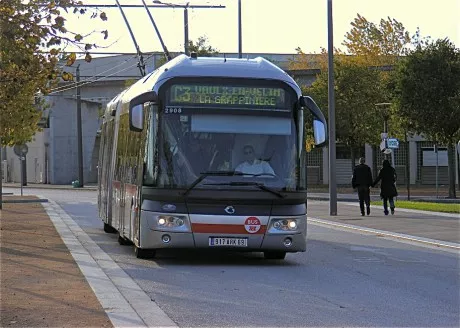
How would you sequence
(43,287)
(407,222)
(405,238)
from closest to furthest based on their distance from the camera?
(43,287) < (405,238) < (407,222)

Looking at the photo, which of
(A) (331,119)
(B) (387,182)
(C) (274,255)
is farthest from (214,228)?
(A) (331,119)

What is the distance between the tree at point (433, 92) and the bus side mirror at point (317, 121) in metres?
29.6

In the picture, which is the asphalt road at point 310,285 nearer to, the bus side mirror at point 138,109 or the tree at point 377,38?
the bus side mirror at point 138,109

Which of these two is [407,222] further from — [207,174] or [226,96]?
[207,174]

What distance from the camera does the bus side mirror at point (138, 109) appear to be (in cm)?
1534

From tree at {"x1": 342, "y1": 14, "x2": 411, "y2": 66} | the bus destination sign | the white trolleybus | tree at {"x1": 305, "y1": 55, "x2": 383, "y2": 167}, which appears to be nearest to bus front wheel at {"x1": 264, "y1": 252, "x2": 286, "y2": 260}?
the white trolleybus

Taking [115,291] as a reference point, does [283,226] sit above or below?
above

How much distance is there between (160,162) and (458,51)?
33863 millimetres

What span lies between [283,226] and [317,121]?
69.1 inches

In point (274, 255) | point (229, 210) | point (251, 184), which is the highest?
point (251, 184)

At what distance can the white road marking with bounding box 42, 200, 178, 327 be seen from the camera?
9.83m

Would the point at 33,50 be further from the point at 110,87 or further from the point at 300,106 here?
the point at 110,87

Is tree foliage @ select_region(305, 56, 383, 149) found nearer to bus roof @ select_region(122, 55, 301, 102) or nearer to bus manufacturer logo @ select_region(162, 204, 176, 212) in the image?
bus roof @ select_region(122, 55, 301, 102)

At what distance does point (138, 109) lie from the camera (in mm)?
15445
